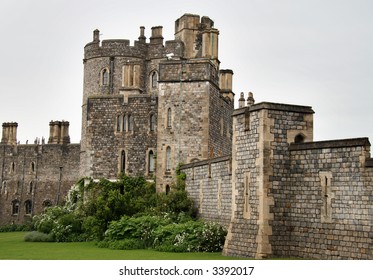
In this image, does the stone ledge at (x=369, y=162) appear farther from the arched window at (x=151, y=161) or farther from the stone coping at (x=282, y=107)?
the arched window at (x=151, y=161)

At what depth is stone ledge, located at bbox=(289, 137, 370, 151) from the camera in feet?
57.7

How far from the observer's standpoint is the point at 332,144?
18.6 metres

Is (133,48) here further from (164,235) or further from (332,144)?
(332,144)

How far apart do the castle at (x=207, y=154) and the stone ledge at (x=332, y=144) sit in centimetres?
3

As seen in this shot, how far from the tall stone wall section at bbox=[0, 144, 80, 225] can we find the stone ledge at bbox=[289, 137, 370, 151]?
4229 cm

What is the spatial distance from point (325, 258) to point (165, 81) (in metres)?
18.1

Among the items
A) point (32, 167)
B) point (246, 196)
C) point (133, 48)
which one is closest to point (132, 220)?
point (246, 196)

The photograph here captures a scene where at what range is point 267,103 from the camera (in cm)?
2012

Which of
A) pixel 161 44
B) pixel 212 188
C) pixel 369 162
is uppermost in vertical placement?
pixel 161 44

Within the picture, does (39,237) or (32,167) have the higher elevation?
(32,167)

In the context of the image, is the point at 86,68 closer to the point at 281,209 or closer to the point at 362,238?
the point at 281,209

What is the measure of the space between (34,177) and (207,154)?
101ft

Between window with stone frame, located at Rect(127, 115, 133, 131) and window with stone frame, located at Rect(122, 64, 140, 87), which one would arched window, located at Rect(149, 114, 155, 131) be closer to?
window with stone frame, located at Rect(127, 115, 133, 131)

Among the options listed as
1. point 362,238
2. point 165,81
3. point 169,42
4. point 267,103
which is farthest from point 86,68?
point 362,238
